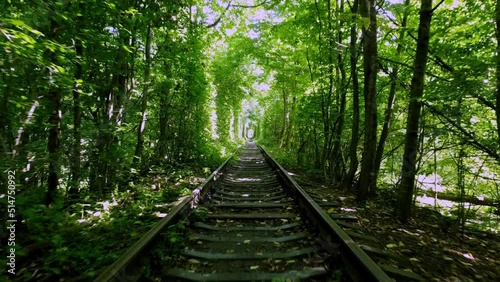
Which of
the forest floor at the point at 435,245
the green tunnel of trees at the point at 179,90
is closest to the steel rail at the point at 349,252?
the forest floor at the point at 435,245

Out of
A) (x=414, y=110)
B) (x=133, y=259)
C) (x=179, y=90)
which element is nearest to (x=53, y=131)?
(x=133, y=259)

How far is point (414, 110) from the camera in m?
4.19

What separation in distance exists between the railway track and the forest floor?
0.69m

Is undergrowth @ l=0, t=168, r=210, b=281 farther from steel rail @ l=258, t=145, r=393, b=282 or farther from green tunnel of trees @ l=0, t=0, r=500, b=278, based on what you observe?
steel rail @ l=258, t=145, r=393, b=282

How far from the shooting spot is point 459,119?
496 centimetres

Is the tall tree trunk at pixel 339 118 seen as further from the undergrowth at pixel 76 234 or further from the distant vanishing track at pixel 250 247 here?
the undergrowth at pixel 76 234

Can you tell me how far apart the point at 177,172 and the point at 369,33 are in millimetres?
5628

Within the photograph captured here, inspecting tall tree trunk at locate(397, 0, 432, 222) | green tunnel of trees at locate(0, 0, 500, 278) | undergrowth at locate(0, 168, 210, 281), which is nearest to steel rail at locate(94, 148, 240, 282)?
undergrowth at locate(0, 168, 210, 281)

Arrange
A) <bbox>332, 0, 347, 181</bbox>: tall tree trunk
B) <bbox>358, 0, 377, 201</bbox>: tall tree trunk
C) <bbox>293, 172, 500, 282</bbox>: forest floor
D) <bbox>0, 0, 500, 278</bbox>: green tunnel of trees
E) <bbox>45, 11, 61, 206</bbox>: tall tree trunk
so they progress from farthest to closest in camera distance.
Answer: <bbox>332, 0, 347, 181</bbox>: tall tree trunk, <bbox>358, 0, 377, 201</bbox>: tall tree trunk, <bbox>45, 11, 61, 206</bbox>: tall tree trunk, <bbox>0, 0, 500, 278</bbox>: green tunnel of trees, <bbox>293, 172, 500, 282</bbox>: forest floor

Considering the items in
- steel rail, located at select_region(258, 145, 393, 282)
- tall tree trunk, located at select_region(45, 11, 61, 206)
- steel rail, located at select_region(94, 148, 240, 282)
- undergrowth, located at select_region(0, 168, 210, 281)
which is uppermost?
tall tree trunk, located at select_region(45, 11, 61, 206)

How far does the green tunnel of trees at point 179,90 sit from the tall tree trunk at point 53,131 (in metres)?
0.01

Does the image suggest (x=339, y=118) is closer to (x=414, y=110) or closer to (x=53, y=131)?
(x=414, y=110)

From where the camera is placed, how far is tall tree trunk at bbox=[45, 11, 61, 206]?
130 inches

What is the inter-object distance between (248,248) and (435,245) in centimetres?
252
